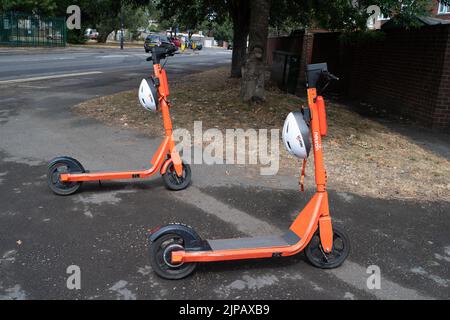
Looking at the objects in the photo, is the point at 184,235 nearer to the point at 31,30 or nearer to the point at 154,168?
the point at 154,168

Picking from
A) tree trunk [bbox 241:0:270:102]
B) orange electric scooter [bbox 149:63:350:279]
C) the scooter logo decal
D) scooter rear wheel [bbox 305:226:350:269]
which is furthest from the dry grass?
the scooter logo decal

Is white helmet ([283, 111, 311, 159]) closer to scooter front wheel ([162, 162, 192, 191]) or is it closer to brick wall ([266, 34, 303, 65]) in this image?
scooter front wheel ([162, 162, 192, 191])

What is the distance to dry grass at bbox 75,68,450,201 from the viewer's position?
577 cm

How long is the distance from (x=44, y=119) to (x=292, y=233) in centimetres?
660

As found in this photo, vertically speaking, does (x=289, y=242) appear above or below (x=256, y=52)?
below

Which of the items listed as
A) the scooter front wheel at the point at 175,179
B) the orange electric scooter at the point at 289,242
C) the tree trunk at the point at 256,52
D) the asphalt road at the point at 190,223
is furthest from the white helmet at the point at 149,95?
the tree trunk at the point at 256,52

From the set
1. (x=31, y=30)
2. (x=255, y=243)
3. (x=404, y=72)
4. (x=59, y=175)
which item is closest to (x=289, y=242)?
(x=255, y=243)

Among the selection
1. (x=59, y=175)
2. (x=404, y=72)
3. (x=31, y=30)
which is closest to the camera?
(x=59, y=175)

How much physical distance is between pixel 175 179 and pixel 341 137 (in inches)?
147

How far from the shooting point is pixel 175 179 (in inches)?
209

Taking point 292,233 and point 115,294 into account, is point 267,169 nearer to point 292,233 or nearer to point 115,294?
point 292,233

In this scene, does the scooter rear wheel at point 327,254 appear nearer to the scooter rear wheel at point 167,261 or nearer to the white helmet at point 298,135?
the white helmet at point 298,135

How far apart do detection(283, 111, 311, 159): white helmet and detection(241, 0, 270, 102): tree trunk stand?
244 inches

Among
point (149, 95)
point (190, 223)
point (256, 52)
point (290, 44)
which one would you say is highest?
point (290, 44)
